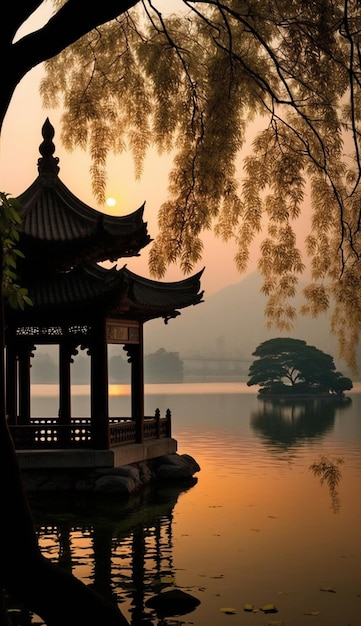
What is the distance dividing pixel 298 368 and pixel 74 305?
94.7 meters

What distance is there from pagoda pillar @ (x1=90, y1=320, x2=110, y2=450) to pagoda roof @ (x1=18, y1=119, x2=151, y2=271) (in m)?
2.01

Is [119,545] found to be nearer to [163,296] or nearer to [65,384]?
[65,384]

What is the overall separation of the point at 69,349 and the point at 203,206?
1416 cm

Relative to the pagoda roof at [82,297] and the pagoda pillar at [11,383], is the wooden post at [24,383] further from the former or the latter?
the pagoda roof at [82,297]

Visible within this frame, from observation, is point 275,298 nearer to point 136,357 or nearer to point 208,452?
point 136,357

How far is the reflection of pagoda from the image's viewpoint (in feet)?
71.3

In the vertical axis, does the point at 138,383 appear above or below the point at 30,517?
above

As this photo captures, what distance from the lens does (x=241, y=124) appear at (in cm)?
913

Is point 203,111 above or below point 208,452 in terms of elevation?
above

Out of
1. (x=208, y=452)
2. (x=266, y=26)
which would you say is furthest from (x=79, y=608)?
(x=208, y=452)

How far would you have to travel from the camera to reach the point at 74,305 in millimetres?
21719

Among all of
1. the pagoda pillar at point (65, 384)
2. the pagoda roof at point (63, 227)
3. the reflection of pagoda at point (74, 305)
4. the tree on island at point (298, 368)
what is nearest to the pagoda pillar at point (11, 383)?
the reflection of pagoda at point (74, 305)

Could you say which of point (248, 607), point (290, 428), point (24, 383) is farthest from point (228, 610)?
point (290, 428)

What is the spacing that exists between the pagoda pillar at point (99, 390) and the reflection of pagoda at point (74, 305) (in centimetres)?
2
